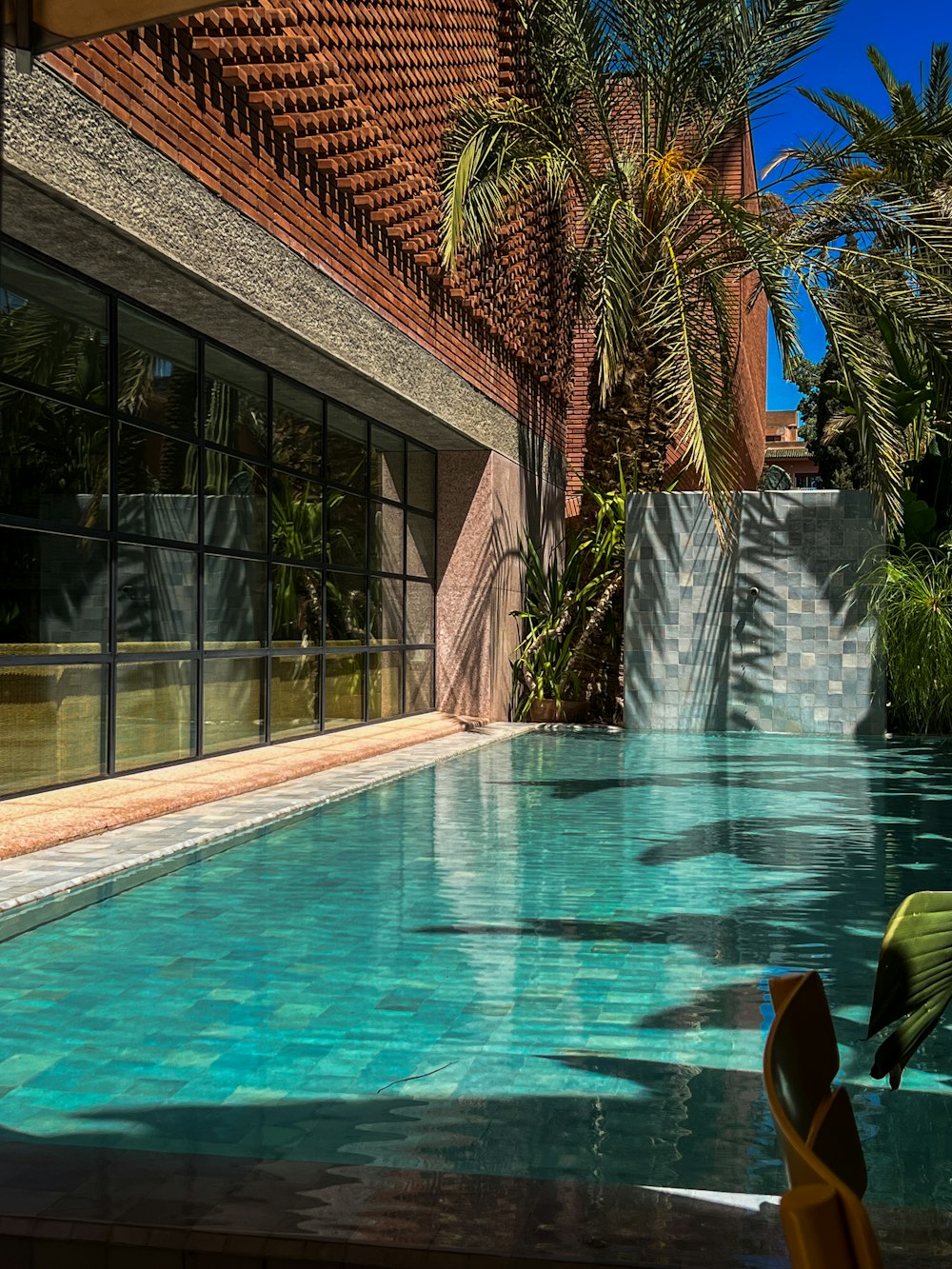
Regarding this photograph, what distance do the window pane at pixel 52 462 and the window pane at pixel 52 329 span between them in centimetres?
14

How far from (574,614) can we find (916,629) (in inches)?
150

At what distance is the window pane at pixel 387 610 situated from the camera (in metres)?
13.1

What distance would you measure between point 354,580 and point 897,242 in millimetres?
6307

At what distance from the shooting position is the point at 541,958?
4.59 meters

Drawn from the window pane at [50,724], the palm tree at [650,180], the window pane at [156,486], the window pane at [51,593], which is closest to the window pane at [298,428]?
the window pane at [156,486]

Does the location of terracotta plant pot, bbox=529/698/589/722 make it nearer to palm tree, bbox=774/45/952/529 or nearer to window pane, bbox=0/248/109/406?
palm tree, bbox=774/45/952/529

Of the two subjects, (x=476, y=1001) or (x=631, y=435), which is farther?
(x=631, y=435)

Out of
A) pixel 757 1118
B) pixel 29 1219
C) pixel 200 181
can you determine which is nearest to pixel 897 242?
pixel 200 181

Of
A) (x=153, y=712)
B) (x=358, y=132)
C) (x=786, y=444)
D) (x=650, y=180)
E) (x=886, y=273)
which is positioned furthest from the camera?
(x=786, y=444)

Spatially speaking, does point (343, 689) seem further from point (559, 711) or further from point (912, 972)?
point (912, 972)

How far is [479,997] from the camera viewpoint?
4098 mm

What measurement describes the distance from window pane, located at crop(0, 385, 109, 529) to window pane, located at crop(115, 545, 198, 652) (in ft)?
1.62

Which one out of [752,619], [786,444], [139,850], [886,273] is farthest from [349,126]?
[786,444]

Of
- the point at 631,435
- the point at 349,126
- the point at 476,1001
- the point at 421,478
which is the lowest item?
the point at 476,1001
